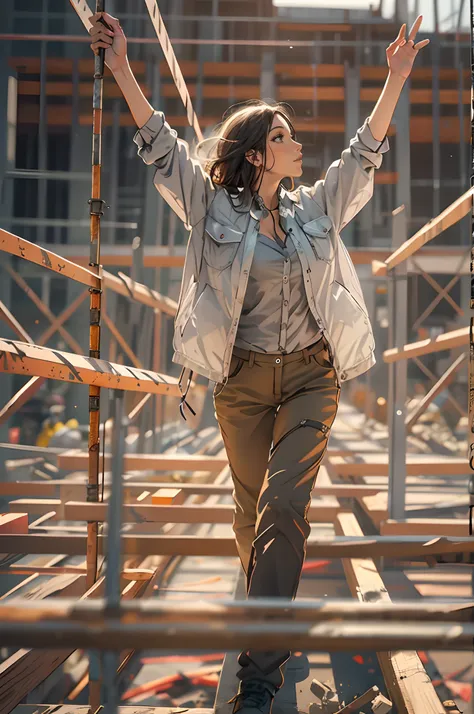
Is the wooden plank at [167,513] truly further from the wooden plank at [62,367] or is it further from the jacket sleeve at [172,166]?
the jacket sleeve at [172,166]

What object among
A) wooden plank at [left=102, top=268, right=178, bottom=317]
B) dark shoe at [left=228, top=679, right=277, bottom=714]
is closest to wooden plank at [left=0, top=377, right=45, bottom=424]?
wooden plank at [left=102, top=268, right=178, bottom=317]

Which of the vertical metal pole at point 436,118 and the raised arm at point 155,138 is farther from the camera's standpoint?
the vertical metal pole at point 436,118

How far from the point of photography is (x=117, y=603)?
0.91m

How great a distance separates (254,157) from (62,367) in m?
0.80

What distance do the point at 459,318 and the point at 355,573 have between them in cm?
914

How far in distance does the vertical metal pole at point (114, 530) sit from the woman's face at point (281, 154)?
114 cm

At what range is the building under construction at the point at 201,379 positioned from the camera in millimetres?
2191

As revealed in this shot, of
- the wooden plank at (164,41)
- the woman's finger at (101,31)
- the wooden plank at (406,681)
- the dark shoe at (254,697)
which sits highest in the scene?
the wooden plank at (164,41)

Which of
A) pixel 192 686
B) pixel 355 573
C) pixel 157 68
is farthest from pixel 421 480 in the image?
pixel 157 68

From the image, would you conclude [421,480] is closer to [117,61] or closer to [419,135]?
[117,61]

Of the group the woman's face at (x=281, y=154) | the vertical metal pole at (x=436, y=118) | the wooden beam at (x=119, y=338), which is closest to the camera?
the woman's face at (x=281, y=154)

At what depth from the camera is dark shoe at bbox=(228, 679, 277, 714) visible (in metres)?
1.54

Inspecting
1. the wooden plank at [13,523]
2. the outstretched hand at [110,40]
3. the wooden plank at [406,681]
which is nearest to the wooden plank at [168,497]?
the wooden plank at [13,523]

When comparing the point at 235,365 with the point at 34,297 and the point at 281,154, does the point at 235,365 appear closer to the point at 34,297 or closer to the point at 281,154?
the point at 281,154
